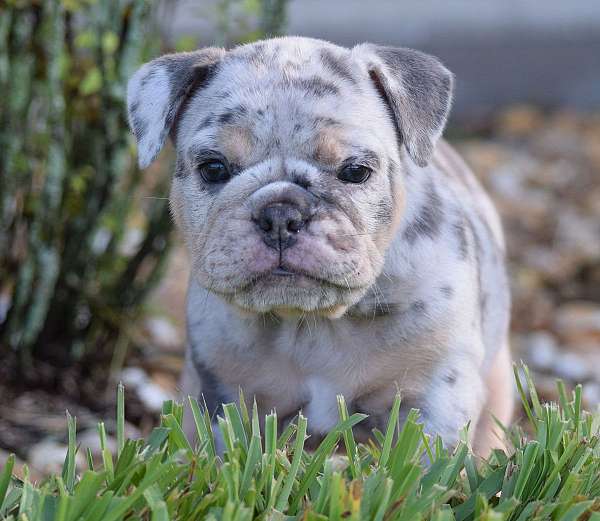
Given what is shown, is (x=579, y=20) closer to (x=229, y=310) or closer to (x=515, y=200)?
(x=515, y=200)

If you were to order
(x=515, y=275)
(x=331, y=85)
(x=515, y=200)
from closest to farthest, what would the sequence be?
(x=331, y=85) → (x=515, y=275) → (x=515, y=200)

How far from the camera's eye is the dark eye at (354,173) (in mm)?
3551

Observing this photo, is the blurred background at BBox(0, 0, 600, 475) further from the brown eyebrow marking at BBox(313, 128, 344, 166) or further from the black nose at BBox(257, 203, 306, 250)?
the black nose at BBox(257, 203, 306, 250)

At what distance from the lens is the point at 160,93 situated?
151 inches

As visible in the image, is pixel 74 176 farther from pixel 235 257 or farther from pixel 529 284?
pixel 529 284

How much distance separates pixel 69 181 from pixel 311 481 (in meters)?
2.41

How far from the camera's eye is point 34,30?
15.8ft

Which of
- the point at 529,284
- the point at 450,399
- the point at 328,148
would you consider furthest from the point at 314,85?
the point at 529,284

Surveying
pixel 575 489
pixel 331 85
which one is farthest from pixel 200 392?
pixel 575 489

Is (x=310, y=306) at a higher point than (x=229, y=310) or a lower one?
higher

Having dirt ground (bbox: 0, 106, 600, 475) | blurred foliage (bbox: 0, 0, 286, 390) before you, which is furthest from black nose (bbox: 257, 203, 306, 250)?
dirt ground (bbox: 0, 106, 600, 475)

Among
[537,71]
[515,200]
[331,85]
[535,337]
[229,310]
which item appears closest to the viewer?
[331,85]

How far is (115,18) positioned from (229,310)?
1.50m

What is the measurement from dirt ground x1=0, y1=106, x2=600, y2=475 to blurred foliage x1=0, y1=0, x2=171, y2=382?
28cm
